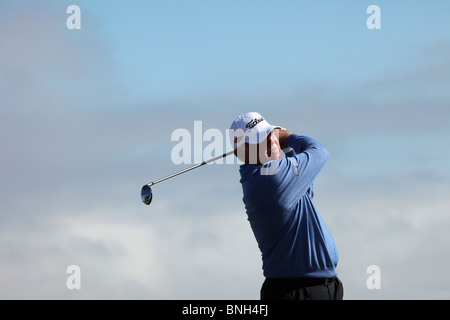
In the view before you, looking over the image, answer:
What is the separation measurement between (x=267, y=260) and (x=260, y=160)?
0.84 m

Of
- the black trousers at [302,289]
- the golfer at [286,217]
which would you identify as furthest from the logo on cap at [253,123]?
the black trousers at [302,289]

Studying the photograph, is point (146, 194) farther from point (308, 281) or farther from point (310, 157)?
point (308, 281)

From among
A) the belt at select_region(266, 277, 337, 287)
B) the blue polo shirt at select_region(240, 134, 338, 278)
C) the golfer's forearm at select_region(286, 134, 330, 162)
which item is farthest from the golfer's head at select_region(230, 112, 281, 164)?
the belt at select_region(266, 277, 337, 287)

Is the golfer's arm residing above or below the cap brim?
below

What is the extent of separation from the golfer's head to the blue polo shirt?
105 millimetres

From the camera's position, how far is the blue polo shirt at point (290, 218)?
10.0 m

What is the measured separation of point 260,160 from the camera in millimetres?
10305

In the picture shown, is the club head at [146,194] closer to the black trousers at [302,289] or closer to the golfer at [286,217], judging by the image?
the golfer at [286,217]

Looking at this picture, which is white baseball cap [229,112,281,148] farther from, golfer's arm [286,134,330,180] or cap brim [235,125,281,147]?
Answer: golfer's arm [286,134,330,180]

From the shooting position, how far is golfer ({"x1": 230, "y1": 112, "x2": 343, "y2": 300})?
32.9 feet
